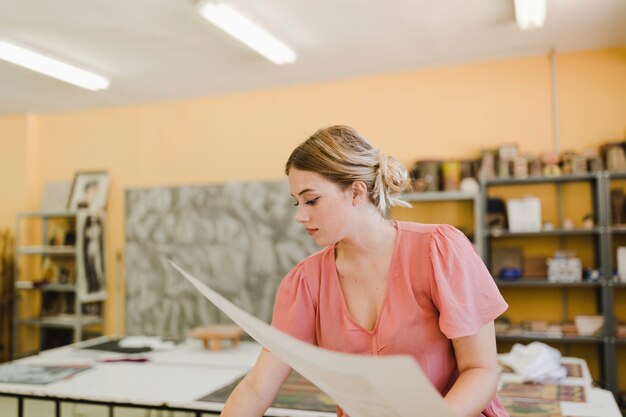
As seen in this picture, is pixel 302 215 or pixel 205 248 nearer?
pixel 302 215

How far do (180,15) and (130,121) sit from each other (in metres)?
2.74

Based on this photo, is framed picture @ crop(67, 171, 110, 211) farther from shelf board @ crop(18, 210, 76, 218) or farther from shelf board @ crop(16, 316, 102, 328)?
shelf board @ crop(16, 316, 102, 328)

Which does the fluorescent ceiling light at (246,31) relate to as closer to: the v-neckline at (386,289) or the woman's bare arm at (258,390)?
the v-neckline at (386,289)

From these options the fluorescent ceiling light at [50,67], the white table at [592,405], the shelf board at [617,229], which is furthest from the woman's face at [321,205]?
the fluorescent ceiling light at [50,67]

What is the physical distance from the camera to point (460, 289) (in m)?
1.21

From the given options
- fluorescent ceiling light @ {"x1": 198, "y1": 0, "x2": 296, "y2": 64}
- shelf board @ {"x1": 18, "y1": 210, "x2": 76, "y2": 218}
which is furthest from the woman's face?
shelf board @ {"x1": 18, "y1": 210, "x2": 76, "y2": 218}

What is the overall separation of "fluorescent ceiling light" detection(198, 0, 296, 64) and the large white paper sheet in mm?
2951

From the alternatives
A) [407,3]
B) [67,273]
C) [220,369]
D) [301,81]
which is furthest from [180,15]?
[67,273]

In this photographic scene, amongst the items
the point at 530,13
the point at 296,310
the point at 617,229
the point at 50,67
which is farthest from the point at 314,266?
the point at 50,67

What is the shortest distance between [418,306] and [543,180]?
368cm

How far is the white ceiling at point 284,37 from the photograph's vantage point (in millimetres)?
3736

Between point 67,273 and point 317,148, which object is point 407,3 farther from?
point 67,273

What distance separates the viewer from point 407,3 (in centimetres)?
369

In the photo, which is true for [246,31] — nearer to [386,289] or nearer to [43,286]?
[386,289]
